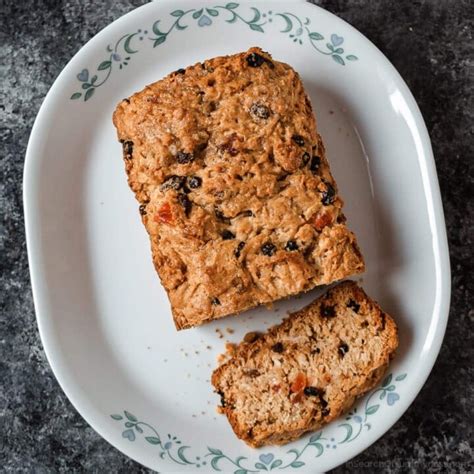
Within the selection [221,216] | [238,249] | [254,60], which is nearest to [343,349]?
[238,249]

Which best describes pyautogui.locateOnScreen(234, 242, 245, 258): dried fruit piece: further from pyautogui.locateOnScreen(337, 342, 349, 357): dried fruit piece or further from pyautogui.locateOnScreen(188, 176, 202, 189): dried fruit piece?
pyautogui.locateOnScreen(337, 342, 349, 357): dried fruit piece

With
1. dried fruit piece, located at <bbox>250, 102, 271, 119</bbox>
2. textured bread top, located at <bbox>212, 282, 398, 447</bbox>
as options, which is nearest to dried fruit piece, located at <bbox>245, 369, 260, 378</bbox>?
textured bread top, located at <bbox>212, 282, 398, 447</bbox>

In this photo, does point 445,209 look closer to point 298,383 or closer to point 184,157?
point 298,383

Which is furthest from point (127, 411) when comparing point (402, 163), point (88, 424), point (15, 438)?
point (402, 163)

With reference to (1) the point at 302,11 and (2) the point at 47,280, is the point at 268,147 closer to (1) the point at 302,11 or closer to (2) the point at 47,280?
(1) the point at 302,11

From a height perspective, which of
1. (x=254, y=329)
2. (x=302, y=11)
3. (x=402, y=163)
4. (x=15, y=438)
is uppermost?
(x=302, y=11)

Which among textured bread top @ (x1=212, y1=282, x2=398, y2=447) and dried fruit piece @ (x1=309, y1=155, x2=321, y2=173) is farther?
textured bread top @ (x1=212, y1=282, x2=398, y2=447)
